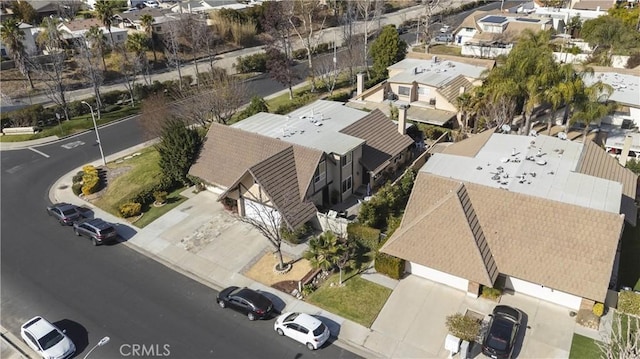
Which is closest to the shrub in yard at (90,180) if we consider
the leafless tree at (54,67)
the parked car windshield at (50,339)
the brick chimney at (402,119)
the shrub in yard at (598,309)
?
the parked car windshield at (50,339)

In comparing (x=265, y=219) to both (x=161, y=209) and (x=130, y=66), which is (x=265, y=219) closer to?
(x=161, y=209)

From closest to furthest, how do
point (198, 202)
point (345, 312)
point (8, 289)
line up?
point (345, 312), point (8, 289), point (198, 202)

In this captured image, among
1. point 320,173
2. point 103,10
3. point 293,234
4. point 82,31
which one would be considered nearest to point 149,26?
point 103,10

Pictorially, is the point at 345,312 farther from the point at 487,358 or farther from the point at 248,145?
the point at 248,145

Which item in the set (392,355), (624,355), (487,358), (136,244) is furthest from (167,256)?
(624,355)

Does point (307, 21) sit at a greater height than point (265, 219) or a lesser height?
greater

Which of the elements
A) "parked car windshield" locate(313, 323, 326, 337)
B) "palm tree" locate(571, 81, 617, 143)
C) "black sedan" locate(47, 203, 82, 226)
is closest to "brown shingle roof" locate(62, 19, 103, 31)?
"black sedan" locate(47, 203, 82, 226)
